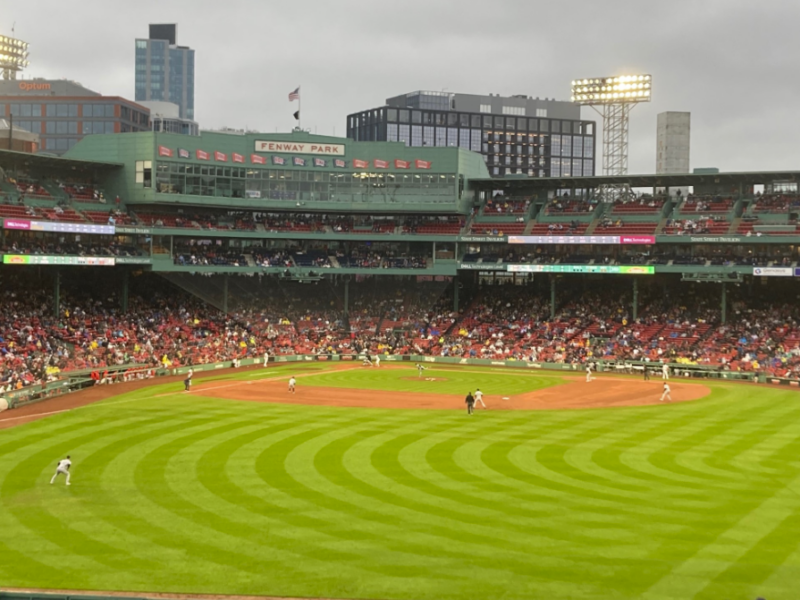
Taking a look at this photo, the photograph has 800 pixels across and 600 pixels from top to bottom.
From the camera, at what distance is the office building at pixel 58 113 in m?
129

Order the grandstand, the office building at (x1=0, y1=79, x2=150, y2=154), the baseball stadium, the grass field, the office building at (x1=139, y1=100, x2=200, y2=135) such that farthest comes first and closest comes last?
the office building at (x1=139, y1=100, x2=200, y2=135) → the office building at (x1=0, y1=79, x2=150, y2=154) → the grandstand → the baseball stadium → the grass field

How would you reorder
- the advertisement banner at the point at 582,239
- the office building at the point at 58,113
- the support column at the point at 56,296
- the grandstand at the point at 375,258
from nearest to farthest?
1. the support column at the point at 56,296
2. the grandstand at the point at 375,258
3. the advertisement banner at the point at 582,239
4. the office building at the point at 58,113

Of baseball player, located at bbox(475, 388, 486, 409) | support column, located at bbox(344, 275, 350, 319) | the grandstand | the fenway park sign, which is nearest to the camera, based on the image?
baseball player, located at bbox(475, 388, 486, 409)

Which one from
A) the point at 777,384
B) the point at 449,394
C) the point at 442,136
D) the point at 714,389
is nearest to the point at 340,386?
the point at 449,394

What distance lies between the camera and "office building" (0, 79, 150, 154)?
5069 inches

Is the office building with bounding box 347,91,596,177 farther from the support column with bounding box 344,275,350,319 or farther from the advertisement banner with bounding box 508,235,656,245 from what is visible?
the advertisement banner with bounding box 508,235,656,245

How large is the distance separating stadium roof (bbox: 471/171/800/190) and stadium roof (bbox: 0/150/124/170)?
36.3 metres

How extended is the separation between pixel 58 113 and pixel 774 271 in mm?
108511

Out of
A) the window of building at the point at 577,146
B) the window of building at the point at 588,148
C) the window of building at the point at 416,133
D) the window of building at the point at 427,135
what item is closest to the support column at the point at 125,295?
the window of building at the point at 416,133

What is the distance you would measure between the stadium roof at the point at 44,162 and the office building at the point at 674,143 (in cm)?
6353

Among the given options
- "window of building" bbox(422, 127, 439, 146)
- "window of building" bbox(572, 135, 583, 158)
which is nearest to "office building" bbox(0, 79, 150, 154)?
"window of building" bbox(422, 127, 439, 146)

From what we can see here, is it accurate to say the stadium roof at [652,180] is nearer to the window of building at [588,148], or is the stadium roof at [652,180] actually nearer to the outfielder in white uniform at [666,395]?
the outfielder in white uniform at [666,395]

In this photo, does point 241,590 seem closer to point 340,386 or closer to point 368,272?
point 340,386

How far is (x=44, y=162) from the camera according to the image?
70438 millimetres
